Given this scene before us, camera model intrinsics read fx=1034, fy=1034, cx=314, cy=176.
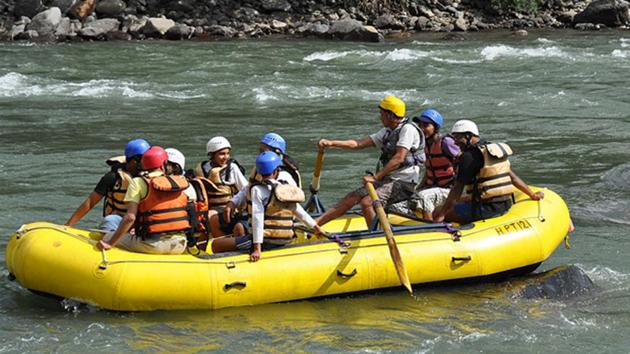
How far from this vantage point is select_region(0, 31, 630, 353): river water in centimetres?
735

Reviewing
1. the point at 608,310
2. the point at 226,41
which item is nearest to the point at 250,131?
the point at 608,310

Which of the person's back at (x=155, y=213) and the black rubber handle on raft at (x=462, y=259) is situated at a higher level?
the person's back at (x=155, y=213)

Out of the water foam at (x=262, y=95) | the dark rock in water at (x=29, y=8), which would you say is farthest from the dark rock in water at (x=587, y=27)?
the dark rock in water at (x=29, y=8)

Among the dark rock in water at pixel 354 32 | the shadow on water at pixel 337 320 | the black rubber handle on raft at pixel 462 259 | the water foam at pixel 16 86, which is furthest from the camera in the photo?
the dark rock in water at pixel 354 32

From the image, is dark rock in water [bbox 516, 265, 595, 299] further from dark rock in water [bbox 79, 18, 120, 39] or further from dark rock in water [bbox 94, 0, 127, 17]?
dark rock in water [bbox 94, 0, 127, 17]

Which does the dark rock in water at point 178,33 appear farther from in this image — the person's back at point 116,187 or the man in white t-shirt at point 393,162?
the person's back at point 116,187

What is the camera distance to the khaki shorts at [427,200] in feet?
29.0

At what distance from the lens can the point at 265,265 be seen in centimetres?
765

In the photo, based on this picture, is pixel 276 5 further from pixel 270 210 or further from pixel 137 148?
pixel 270 210

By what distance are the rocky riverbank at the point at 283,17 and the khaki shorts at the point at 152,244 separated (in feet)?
61.2

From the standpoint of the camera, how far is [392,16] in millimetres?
28531

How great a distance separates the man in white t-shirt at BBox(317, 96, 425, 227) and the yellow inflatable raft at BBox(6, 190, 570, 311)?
311mm

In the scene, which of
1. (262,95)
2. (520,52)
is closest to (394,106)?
(262,95)

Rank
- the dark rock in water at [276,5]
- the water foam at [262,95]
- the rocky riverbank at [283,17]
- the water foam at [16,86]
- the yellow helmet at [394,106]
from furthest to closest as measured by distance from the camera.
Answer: the dark rock in water at [276,5] → the rocky riverbank at [283,17] → the water foam at [16,86] → the water foam at [262,95] → the yellow helmet at [394,106]
